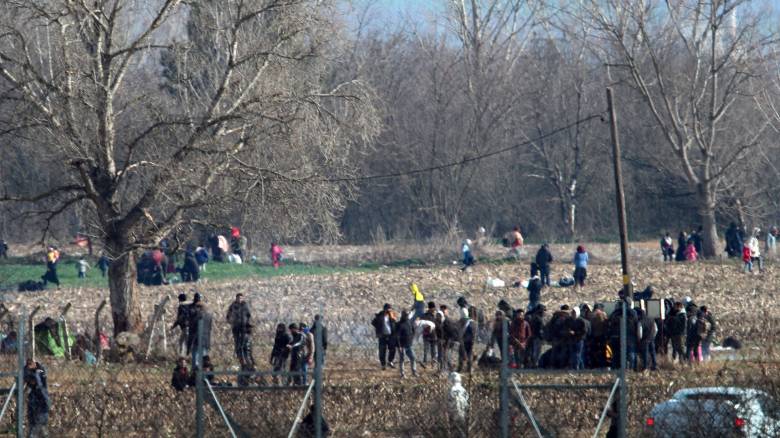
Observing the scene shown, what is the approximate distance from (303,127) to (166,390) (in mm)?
11549

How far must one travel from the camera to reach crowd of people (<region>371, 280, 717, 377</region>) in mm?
20281

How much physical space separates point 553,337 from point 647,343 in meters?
2.25

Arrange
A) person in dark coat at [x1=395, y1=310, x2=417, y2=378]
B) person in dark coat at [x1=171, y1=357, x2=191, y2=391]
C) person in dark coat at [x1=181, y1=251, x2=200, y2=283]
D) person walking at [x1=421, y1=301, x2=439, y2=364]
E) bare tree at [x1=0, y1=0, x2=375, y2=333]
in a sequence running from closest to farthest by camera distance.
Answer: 1. person in dark coat at [x1=171, y1=357, x2=191, y2=391]
2. person walking at [x1=421, y1=301, x2=439, y2=364]
3. person in dark coat at [x1=395, y1=310, x2=417, y2=378]
4. bare tree at [x1=0, y1=0, x2=375, y2=333]
5. person in dark coat at [x1=181, y1=251, x2=200, y2=283]

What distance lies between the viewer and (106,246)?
28297 mm

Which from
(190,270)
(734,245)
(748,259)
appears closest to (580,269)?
(748,259)

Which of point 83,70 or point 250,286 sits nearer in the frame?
point 83,70

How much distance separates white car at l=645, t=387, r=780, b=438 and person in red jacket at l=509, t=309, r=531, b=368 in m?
6.27

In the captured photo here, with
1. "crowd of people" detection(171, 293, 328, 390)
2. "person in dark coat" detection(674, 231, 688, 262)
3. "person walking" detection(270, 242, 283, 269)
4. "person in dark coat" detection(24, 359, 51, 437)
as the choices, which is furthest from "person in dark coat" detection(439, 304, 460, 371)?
"person in dark coat" detection(674, 231, 688, 262)

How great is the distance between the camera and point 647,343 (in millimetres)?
22141

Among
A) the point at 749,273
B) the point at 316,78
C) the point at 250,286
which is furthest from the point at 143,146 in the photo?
the point at 749,273

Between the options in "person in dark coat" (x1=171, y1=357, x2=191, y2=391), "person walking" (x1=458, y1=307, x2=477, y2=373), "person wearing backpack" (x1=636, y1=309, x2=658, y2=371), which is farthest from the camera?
"person wearing backpack" (x1=636, y1=309, x2=658, y2=371)

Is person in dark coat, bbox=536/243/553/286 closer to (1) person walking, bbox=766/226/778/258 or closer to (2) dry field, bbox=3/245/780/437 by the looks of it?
(2) dry field, bbox=3/245/780/437

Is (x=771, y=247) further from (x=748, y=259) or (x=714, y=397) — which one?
(x=714, y=397)

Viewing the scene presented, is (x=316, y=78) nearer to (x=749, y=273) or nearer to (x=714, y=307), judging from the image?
(x=714, y=307)
